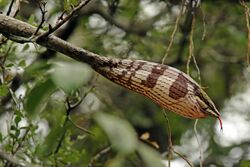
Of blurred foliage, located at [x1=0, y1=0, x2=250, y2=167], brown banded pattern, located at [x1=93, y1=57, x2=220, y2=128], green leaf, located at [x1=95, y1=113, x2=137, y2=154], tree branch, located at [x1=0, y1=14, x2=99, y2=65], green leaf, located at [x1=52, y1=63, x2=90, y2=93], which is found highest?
green leaf, located at [x1=52, y1=63, x2=90, y2=93]

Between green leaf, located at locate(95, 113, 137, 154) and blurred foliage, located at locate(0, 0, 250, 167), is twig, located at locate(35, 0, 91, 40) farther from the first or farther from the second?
green leaf, located at locate(95, 113, 137, 154)

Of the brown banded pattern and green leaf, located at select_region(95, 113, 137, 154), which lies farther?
the brown banded pattern

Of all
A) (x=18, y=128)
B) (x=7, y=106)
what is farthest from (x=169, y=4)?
(x=18, y=128)

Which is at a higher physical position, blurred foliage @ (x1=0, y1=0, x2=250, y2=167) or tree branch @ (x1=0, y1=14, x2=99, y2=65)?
tree branch @ (x1=0, y1=14, x2=99, y2=65)

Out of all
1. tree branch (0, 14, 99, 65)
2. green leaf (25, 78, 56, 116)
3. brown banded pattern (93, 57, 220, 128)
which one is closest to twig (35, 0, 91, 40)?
tree branch (0, 14, 99, 65)

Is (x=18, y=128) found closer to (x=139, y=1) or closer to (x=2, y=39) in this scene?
(x=2, y=39)

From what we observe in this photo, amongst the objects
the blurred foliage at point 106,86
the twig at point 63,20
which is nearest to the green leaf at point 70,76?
the blurred foliage at point 106,86

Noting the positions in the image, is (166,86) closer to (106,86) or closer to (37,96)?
(37,96)
